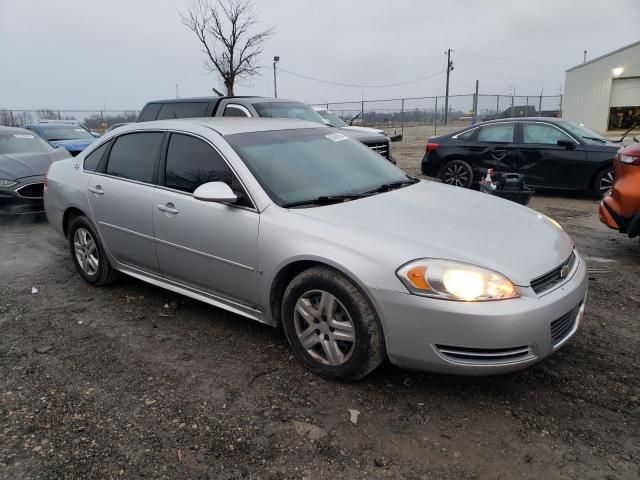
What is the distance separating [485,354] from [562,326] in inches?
22.2

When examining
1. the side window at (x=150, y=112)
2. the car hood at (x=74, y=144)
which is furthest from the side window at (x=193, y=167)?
the car hood at (x=74, y=144)

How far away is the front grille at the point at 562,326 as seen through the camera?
2.74 meters

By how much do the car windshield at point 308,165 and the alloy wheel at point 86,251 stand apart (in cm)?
196

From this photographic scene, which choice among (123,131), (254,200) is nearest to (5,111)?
(123,131)

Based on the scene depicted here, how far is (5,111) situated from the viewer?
29.3 m

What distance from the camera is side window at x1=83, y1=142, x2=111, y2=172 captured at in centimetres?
460

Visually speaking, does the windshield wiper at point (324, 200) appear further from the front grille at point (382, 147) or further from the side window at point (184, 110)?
the front grille at point (382, 147)

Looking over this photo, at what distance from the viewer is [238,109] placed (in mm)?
8805

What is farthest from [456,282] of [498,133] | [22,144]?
[22,144]

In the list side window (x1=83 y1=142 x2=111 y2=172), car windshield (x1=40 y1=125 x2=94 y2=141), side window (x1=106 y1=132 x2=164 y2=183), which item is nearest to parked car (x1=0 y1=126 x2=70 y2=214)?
side window (x1=83 y1=142 x2=111 y2=172)

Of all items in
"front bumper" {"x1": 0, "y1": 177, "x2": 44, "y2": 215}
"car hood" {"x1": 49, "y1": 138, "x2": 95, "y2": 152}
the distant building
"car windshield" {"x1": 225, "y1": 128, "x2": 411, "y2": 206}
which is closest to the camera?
"car windshield" {"x1": 225, "y1": 128, "x2": 411, "y2": 206}

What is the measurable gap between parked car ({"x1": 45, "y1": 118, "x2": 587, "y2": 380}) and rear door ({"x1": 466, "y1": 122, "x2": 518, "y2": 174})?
553cm

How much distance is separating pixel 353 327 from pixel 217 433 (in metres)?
0.92

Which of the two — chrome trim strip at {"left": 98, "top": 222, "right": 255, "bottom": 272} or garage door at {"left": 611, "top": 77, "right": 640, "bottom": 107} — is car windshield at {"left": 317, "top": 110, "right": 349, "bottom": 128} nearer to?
chrome trim strip at {"left": 98, "top": 222, "right": 255, "bottom": 272}
